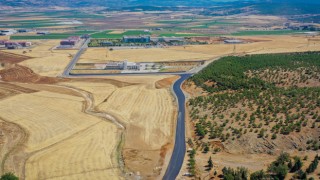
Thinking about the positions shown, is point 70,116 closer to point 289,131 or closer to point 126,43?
point 289,131

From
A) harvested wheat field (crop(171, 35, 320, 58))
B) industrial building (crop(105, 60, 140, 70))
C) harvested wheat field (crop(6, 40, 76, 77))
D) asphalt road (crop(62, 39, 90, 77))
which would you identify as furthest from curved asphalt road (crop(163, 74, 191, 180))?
harvested wheat field (crop(171, 35, 320, 58))

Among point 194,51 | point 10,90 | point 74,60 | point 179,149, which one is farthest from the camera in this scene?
point 194,51

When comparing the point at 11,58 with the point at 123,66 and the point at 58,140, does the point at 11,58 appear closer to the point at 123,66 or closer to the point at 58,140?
the point at 123,66

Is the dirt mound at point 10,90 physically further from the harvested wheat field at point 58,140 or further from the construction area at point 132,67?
the construction area at point 132,67

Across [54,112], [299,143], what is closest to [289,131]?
[299,143]

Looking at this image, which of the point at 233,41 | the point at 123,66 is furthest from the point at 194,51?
the point at 123,66

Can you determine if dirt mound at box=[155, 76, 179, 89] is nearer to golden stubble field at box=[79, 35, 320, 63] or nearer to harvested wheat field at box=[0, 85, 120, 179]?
harvested wheat field at box=[0, 85, 120, 179]
